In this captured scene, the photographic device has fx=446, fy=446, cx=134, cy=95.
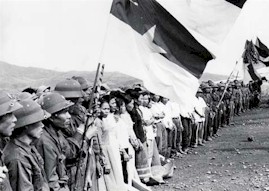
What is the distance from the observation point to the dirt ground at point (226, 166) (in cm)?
874

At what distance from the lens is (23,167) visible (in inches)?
149

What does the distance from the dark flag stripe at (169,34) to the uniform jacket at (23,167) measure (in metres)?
1.99

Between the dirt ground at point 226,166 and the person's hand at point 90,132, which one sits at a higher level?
the person's hand at point 90,132

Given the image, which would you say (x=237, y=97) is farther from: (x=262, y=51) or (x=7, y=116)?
(x=7, y=116)

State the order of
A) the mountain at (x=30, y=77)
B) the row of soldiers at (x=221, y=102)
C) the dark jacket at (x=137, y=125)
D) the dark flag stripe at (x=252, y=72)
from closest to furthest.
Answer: the dark jacket at (x=137, y=125) < the row of soldiers at (x=221, y=102) < the dark flag stripe at (x=252, y=72) < the mountain at (x=30, y=77)

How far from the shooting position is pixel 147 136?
30.8 feet

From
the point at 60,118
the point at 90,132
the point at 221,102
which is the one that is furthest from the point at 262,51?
the point at 60,118

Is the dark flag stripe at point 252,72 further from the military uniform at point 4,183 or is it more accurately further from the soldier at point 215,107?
the military uniform at point 4,183

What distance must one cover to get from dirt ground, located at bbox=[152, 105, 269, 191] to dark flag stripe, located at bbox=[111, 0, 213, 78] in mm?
3927

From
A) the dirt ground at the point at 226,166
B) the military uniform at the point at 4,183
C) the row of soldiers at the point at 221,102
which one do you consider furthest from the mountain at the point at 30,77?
the military uniform at the point at 4,183

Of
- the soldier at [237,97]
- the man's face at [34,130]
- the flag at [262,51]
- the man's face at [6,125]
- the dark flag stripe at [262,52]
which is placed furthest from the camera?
the soldier at [237,97]

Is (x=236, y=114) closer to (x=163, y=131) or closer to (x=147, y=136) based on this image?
(x=163, y=131)

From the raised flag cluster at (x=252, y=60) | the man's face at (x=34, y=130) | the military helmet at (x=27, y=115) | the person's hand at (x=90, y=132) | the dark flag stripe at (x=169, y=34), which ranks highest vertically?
the raised flag cluster at (x=252, y=60)

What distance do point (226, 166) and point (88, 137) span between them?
6213mm
